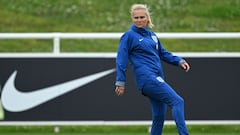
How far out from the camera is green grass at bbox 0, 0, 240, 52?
21.1 m

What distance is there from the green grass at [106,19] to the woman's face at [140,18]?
1010cm

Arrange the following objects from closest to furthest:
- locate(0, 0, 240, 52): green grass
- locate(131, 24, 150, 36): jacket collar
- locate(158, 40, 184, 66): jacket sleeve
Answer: locate(131, 24, 150, 36): jacket collar < locate(158, 40, 184, 66): jacket sleeve < locate(0, 0, 240, 52): green grass

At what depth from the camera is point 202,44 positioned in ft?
69.9

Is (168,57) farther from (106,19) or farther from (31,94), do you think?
(106,19)

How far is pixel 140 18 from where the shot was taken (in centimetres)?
1048

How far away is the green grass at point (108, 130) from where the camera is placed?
14.3m

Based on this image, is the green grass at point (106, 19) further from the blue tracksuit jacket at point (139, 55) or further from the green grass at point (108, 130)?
the blue tracksuit jacket at point (139, 55)

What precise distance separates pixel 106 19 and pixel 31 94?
9108mm

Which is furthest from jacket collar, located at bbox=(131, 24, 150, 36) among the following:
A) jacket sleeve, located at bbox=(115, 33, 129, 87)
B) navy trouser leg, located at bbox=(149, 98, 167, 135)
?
navy trouser leg, located at bbox=(149, 98, 167, 135)

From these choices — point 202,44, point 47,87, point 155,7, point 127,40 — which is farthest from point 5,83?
point 155,7

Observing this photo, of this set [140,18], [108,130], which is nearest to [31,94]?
[108,130]

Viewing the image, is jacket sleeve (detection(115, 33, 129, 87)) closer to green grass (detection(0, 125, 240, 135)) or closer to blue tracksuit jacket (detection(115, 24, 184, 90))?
blue tracksuit jacket (detection(115, 24, 184, 90))

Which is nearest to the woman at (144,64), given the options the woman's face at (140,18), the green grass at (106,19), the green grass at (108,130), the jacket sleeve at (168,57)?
the woman's face at (140,18)

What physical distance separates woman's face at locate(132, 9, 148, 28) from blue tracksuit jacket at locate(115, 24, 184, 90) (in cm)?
7
